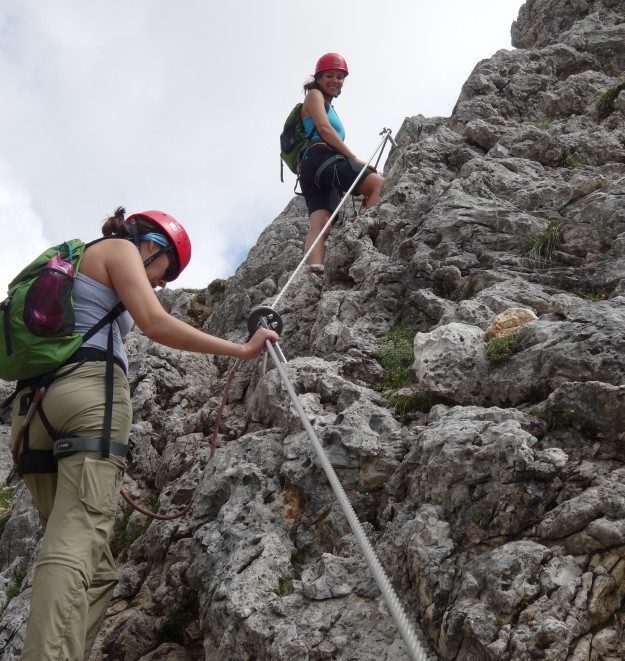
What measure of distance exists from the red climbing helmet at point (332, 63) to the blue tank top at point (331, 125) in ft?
2.52

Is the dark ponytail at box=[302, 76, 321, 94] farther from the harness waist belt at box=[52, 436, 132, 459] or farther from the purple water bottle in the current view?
the harness waist belt at box=[52, 436, 132, 459]

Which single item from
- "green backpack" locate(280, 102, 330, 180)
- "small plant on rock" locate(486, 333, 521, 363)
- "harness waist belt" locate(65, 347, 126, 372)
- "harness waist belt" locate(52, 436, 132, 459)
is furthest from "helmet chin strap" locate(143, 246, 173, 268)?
"green backpack" locate(280, 102, 330, 180)

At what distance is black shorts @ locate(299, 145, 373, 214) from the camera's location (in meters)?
12.5

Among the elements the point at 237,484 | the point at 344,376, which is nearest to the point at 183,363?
the point at 344,376

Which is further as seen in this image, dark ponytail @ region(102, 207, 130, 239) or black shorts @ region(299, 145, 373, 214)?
black shorts @ region(299, 145, 373, 214)

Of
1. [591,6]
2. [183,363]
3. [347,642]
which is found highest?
[591,6]

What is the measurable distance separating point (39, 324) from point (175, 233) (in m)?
1.54

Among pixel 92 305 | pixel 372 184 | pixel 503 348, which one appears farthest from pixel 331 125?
pixel 92 305

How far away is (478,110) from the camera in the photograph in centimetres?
1554

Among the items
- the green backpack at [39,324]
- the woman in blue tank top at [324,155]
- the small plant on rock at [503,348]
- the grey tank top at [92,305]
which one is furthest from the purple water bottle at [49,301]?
the woman in blue tank top at [324,155]

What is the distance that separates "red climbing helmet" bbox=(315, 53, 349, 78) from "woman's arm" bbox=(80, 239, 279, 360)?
8.58m

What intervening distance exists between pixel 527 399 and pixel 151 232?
3931 millimetres

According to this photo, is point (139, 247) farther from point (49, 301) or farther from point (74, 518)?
point (74, 518)

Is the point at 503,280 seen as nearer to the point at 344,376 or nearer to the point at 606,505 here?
the point at 344,376
